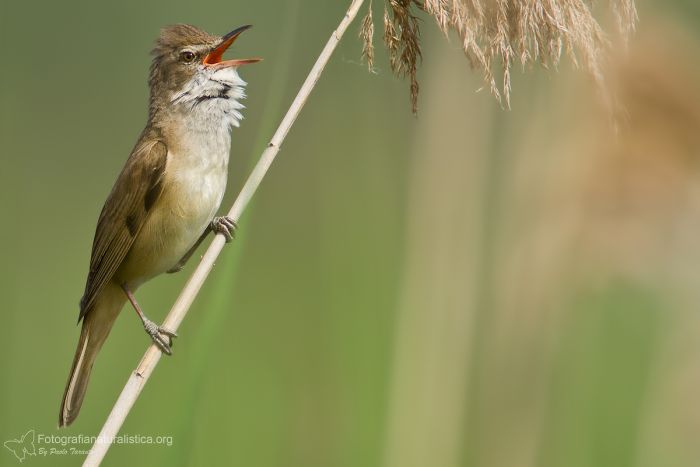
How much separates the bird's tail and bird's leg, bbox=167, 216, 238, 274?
1.00 ft

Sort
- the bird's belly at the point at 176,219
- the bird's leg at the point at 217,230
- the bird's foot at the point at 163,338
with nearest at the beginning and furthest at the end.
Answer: the bird's foot at the point at 163,338 < the bird's leg at the point at 217,230 < the bird's belly at the point at 176,219

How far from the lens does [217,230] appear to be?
309 cm

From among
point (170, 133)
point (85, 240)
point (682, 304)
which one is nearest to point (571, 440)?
point (682, 304)

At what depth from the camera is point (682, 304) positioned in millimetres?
2928

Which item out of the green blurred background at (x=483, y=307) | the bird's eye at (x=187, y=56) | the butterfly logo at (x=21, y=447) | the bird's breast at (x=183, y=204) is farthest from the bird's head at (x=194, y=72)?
the butterfly logo at (x=21, y=447)

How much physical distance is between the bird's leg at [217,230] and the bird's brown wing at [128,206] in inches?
8.6

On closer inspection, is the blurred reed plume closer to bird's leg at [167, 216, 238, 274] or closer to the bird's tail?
bird's leg at [167, 216, 238, 274]

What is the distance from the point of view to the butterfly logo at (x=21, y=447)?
9.26 feet

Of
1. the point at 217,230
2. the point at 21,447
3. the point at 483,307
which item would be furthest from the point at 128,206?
the point at 483,307

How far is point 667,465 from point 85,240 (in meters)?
2.60

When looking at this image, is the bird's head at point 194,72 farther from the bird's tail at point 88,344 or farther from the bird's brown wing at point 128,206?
the bird's tail at point 88,344

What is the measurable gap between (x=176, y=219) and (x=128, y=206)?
184 millimetres

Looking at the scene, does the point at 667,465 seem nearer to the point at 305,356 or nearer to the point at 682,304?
the point at 682,304

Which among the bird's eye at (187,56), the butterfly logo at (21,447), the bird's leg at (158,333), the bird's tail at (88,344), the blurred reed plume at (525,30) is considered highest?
the blurred reed plume at (525,30)
